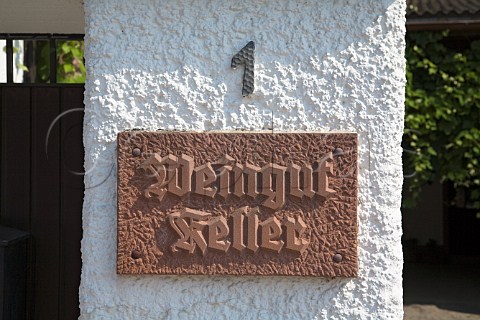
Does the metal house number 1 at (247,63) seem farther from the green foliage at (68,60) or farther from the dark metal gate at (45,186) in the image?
the green foliage at (68,60)

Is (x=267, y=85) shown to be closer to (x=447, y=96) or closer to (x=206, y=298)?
(x=206, y=298)

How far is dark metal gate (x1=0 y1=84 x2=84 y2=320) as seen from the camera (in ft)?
13.2

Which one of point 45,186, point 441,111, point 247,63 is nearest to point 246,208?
point 247,63

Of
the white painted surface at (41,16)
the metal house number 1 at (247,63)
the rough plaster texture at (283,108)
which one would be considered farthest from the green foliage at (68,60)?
the metal house number 1 at (247,63)

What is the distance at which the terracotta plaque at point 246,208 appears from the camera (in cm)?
289

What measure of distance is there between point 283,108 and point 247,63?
22 cm

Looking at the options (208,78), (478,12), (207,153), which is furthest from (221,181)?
(478,12)

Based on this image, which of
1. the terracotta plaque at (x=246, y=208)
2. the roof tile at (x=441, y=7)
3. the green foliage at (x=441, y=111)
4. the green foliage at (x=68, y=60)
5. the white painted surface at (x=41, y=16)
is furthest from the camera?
the roof tile at (x=441, y=7)

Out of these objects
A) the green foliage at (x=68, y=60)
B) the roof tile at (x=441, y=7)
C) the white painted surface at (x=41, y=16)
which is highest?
the roof tile at (x=441, y=7)

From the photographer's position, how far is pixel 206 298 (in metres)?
2.95

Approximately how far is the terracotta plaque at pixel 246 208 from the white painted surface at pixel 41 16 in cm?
102

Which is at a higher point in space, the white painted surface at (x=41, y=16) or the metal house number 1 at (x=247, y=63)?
the white painted surface at (x=41, y=16)

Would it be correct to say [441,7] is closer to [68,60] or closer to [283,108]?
[68,60]

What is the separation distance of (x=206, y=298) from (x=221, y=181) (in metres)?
0.47
